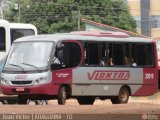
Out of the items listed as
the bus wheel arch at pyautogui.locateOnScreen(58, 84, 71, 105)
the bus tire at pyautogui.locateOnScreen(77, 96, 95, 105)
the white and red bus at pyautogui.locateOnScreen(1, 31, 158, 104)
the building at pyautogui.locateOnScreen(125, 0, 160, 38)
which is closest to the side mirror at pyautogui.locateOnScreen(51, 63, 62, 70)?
the white and red bus at pyautogui.locateOnScreen(1, 31, 158, 104)

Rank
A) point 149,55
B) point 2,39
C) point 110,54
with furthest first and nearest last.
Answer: point 2,39
point 149,55
point 110,54

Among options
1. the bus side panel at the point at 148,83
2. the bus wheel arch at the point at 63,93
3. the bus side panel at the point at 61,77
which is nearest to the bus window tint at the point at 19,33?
the bus side panel at the point at 148,83

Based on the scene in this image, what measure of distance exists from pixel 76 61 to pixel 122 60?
215 centimetres

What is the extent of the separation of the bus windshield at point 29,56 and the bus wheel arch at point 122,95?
3179 millimetres

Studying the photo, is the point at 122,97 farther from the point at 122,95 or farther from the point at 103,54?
the point at 103,54

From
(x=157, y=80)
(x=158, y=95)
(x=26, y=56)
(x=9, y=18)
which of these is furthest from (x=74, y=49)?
(x=9, y=18)

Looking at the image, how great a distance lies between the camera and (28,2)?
66688 mm

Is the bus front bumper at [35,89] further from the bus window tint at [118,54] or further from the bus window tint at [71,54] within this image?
the bus window tint at [118,54]

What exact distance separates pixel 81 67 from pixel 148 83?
3.02m

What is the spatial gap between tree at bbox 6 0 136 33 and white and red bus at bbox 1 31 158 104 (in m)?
42.0

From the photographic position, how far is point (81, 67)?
56.9 feet

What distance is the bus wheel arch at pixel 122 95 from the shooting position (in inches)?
727

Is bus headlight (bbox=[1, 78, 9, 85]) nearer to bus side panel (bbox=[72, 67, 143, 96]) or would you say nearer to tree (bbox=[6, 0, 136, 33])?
bus side panel (bbox=[72, 67, 143, 96])

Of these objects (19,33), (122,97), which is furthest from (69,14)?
(122,97)
